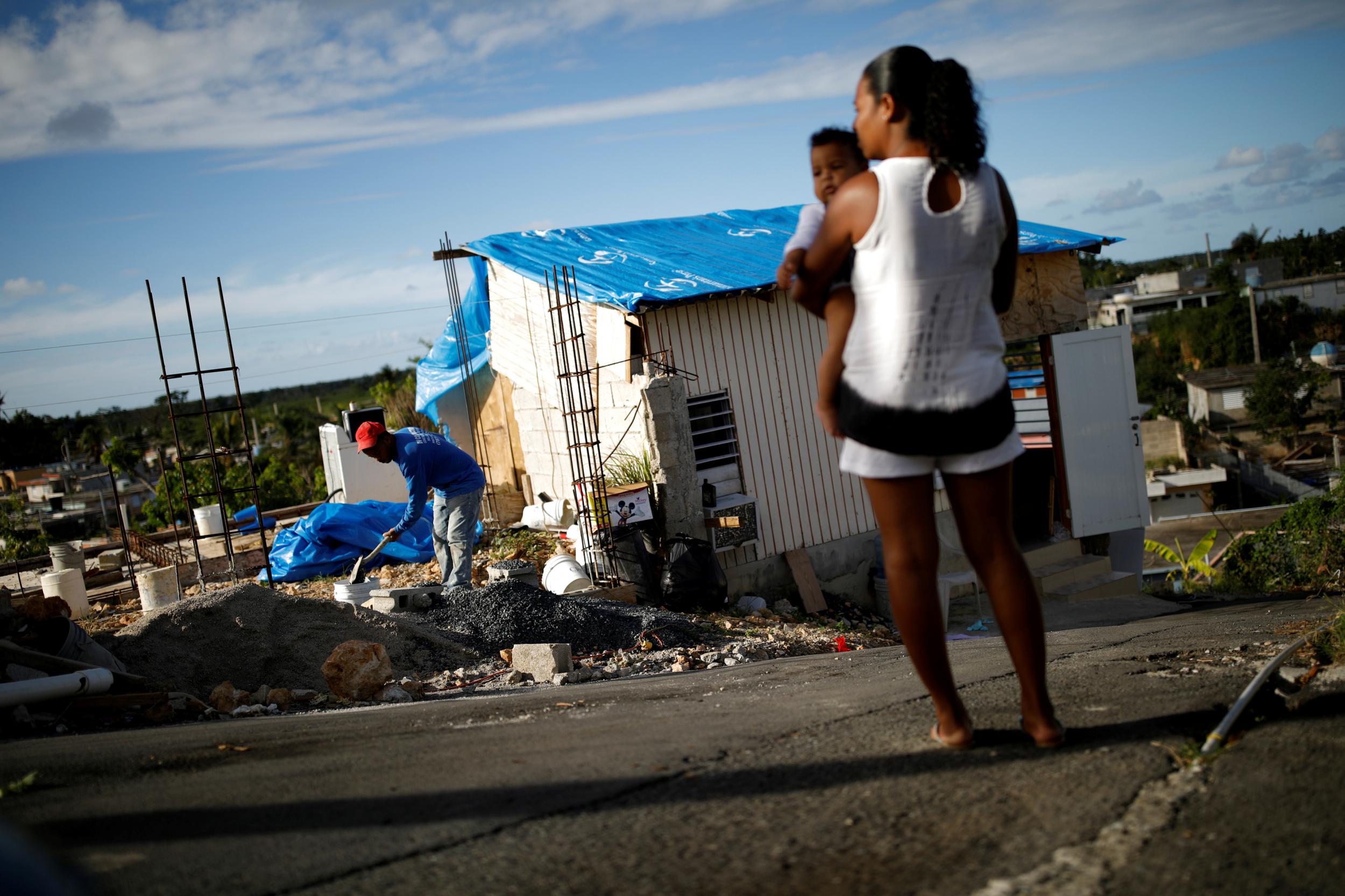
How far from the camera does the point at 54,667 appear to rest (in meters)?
4.89

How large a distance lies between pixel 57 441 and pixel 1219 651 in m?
79.1

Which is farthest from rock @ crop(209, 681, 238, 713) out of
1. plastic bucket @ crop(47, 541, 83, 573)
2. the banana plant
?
the banana plant

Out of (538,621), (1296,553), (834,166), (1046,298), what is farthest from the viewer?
(1046,298)

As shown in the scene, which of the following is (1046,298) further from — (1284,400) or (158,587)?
(1284,400)

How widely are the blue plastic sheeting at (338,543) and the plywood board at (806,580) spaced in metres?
4.67

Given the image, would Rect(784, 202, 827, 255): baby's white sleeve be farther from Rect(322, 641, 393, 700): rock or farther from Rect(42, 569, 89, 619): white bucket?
Rect(42, 569, 89, 619): white bucket

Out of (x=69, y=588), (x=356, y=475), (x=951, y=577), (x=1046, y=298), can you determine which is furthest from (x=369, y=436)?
(x=1046, y=298)

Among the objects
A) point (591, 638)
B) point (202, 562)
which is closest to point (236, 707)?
point (591, 638)

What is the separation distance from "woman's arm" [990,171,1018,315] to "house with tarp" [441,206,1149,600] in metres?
7.63

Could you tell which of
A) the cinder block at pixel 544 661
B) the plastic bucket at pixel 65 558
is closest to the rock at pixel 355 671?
the cinder block at pixel 544 661

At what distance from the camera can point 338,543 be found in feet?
40.6

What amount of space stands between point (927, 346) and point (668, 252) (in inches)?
417

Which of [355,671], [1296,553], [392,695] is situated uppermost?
[355,671]

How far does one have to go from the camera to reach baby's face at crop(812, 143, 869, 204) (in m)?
2.87
